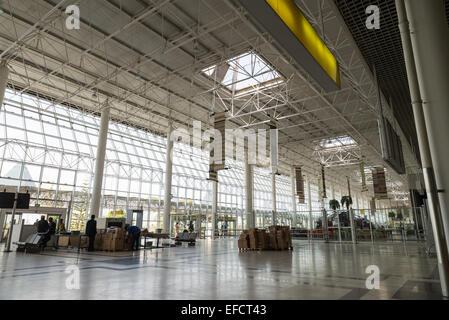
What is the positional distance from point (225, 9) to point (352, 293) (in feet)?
44.4

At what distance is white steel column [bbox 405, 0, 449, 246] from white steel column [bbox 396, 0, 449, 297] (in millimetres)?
118

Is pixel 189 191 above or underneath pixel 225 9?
underneath

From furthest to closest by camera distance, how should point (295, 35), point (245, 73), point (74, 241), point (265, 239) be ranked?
point (245, 73) → point (74, 241) → point (265, 239) → point (295, 35)

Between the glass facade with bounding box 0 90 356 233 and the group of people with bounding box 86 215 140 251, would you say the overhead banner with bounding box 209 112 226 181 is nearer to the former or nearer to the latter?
the group of people with bounding box 86 215 140 251

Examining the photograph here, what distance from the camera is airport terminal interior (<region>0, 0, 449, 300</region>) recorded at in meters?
4.70

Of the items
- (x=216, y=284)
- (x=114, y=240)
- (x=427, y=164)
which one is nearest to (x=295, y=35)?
(x=427, y=164)

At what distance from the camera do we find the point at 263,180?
49.2 metres

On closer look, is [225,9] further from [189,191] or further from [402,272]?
[189,191]

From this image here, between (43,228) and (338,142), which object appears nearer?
(43,228)

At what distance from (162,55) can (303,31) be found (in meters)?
14.7

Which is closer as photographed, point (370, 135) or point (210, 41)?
point (210, 41)

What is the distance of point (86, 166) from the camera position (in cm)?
2805

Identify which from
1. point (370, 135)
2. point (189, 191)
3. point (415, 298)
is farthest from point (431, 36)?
point (189, 191)

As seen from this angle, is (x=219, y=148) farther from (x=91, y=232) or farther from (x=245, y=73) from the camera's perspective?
(x=91, y=232)
